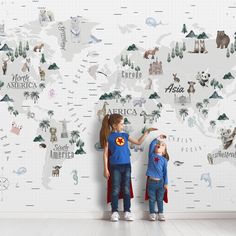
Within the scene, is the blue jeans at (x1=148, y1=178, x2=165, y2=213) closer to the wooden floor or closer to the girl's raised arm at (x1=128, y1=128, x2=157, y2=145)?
the wooden floor

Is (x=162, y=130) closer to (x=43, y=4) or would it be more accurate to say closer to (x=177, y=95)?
(x=177, y=95)

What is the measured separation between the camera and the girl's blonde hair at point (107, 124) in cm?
367

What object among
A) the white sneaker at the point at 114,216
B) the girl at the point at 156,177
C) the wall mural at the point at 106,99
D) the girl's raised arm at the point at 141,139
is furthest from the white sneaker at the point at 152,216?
the girl's raised arm at the point at 141,139

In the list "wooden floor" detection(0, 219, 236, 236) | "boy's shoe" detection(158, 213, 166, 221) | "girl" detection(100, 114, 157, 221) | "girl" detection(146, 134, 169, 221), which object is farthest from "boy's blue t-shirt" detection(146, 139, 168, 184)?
"wooden floor" detection(0, 219, 236, 236)

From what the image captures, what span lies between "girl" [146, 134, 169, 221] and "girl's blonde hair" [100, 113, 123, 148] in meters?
0.35

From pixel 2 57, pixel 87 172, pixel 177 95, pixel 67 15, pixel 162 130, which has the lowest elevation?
pixel 87 172

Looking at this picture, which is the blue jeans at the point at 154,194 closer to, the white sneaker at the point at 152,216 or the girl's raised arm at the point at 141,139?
the white sneaker at the point at 152,216

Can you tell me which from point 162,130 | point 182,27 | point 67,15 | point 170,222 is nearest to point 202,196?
point 170,222

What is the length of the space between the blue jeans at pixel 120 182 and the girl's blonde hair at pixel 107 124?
234mm

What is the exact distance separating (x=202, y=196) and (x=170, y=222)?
1.22 ft

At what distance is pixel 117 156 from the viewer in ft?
11.9

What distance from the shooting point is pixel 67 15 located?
3.79m

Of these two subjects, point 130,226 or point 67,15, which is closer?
point 130,226

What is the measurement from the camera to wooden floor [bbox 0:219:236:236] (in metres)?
3.14
